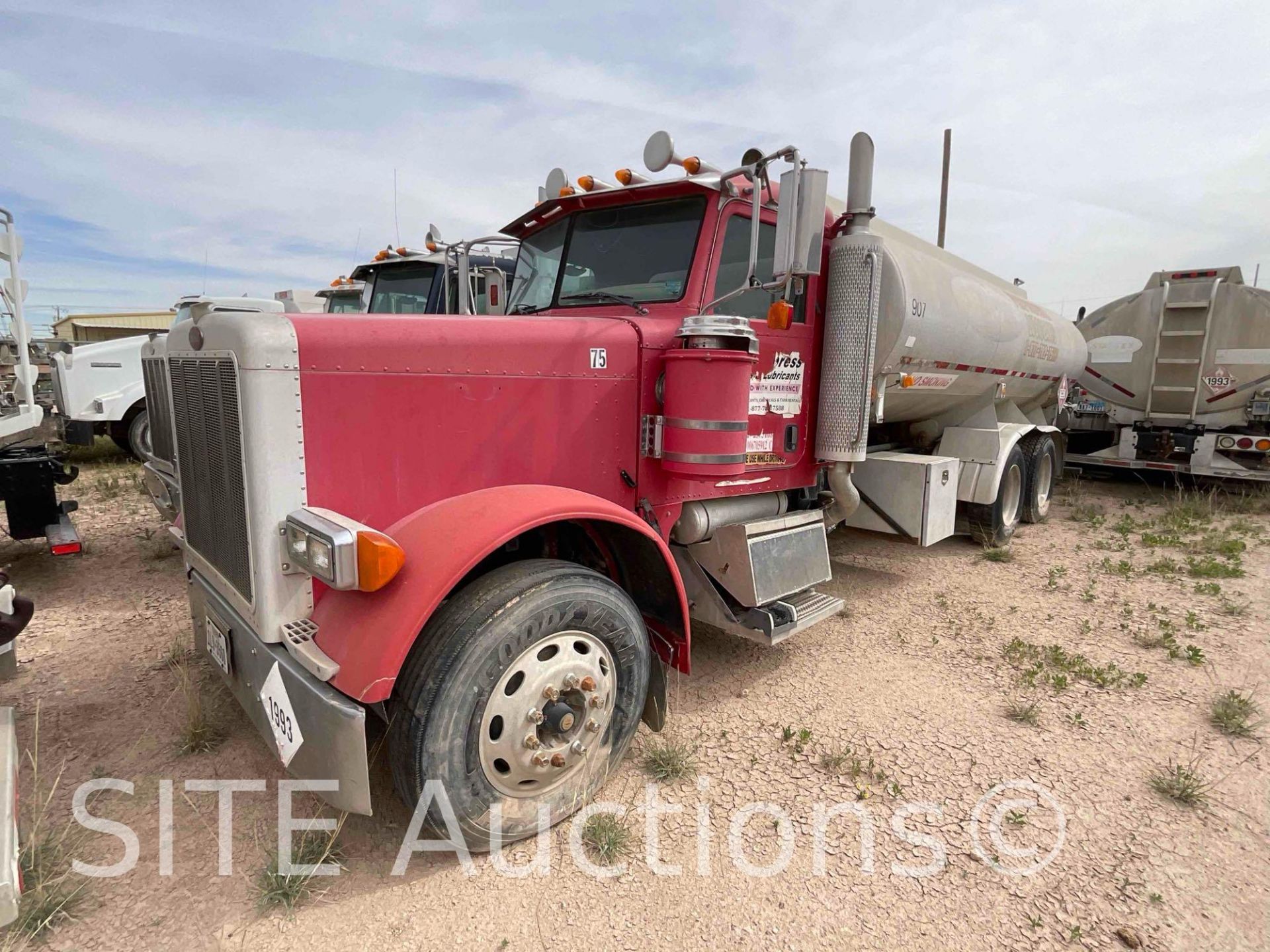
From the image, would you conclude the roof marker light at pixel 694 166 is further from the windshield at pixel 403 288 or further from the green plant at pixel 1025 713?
the windshield at pixel 403 288

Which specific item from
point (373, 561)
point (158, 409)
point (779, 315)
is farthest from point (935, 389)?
point (158, 409)

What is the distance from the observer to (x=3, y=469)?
16.4 feet

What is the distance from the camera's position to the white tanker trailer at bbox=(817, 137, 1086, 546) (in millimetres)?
3957

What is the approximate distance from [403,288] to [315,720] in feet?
22.2

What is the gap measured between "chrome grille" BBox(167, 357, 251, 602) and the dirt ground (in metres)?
1.00

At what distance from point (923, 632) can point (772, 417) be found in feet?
6.43

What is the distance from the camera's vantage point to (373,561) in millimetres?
2154

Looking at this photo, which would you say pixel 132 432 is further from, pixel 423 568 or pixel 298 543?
pixel 423 568

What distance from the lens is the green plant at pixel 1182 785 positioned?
9.28 ft

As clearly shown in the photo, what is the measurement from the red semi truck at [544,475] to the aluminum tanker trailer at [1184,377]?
283 inches

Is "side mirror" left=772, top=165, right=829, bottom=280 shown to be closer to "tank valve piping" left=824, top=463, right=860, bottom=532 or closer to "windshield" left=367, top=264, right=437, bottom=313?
"tank valve piping" left=824, top=463, right=860, bottom=532

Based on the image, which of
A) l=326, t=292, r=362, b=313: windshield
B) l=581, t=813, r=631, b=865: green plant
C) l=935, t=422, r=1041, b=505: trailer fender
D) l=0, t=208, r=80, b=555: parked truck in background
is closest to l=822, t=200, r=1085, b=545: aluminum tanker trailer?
l=935, t=422, r=1041, b=505: trailer fender

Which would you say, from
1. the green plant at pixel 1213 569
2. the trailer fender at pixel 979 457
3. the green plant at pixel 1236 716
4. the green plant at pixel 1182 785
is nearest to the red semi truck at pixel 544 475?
the green plant at pixel 1182 785

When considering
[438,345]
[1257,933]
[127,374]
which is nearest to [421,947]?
[438,345]
